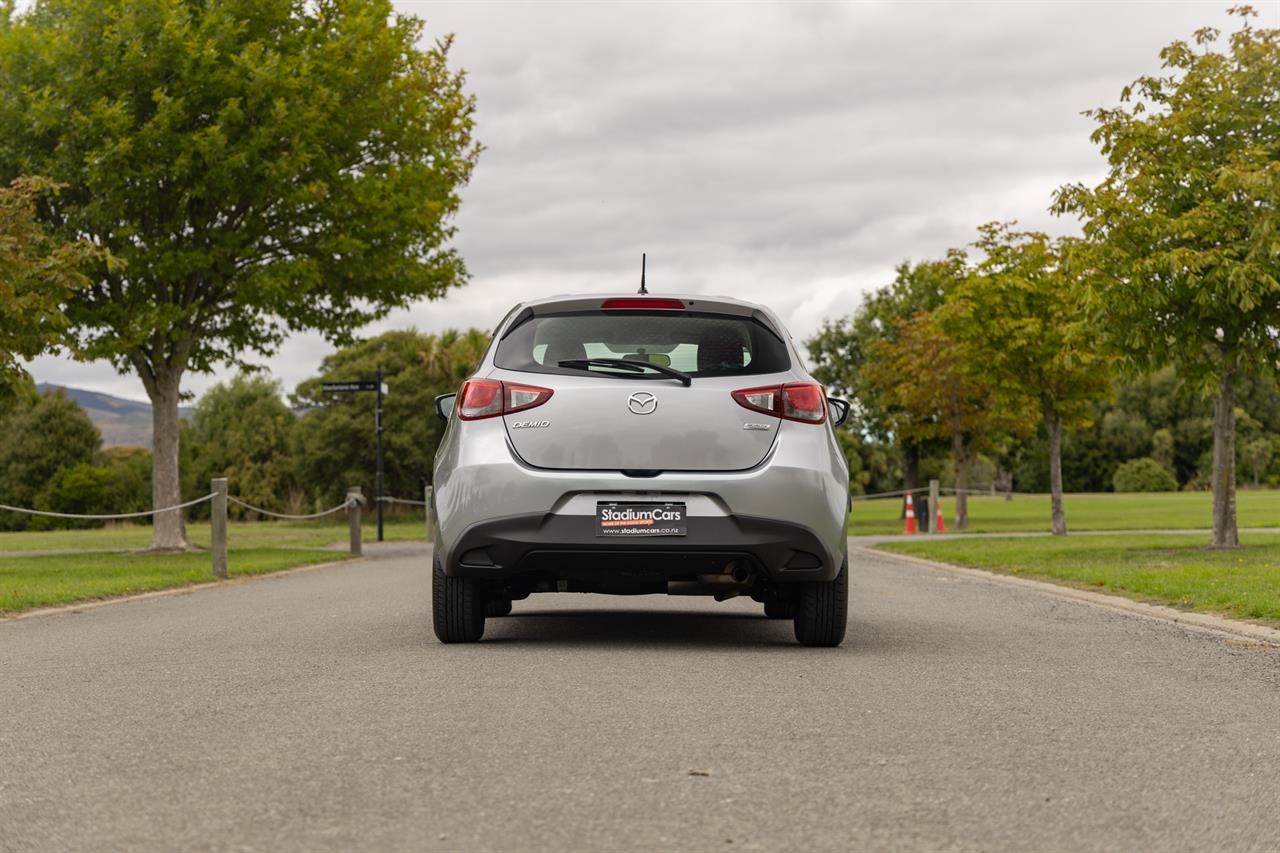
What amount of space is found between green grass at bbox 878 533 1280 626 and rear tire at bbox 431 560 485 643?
17.1ft

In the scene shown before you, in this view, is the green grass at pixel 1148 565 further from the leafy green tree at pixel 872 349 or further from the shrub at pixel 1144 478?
the shrub at pixel 1144 478

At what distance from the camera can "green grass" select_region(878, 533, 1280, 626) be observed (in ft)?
37.0

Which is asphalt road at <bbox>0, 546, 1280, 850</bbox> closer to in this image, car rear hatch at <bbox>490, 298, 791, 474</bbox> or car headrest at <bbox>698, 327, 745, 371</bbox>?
car rear hatch at <bbox>490, 298, 791, 474</bbox>

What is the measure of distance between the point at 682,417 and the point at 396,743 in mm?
2917

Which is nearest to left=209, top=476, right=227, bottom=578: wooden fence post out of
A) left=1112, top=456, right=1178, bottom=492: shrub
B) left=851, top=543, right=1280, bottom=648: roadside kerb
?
left=851, top=543, right=1280, bottom=648: roadside kerb

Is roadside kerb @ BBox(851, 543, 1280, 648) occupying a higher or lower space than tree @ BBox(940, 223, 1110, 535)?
lower

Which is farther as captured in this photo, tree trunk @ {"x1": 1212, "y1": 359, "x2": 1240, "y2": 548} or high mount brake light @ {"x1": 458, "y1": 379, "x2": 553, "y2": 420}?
tree trunk @ {"x1": 1212, "y1": 359, "x2": 1240, "y2": 548}

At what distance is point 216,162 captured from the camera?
21500mm

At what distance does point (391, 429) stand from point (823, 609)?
55.7m

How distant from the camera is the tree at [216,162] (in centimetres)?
2164

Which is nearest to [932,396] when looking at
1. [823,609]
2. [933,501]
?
[933,501]

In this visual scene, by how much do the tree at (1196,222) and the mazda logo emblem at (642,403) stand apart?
11901mm

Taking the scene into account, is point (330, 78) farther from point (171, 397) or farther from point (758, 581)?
point (758, 581)

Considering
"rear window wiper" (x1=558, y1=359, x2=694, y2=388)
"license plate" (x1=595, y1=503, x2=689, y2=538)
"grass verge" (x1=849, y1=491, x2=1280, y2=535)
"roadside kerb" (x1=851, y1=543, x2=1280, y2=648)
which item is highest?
"rear window wiper" (x1=558, y1=359, x2=694, y2=388)
